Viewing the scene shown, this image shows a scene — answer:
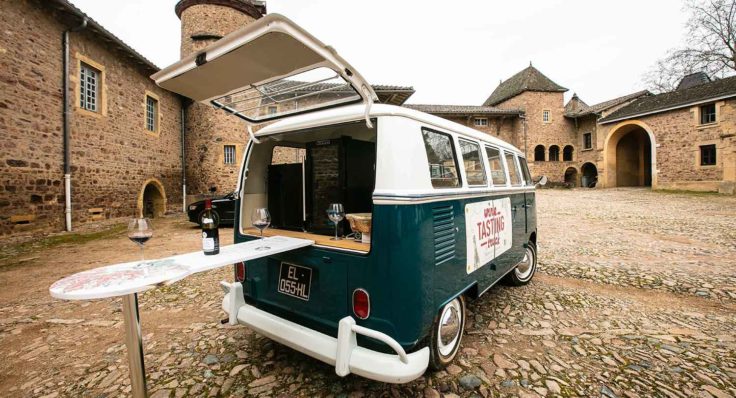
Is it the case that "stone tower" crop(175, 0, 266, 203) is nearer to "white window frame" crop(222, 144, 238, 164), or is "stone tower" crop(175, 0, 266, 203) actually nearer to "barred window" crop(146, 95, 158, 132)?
"white window frame" crop(222, 144, 238, 164)

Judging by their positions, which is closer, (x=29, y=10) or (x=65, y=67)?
(x=29, y=10)

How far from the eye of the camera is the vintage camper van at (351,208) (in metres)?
1.84

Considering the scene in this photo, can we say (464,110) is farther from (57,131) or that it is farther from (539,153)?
(57,131)

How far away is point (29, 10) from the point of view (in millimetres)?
8258

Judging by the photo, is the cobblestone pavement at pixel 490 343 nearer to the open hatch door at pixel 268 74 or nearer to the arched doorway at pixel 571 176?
the open hatch door at pixel 268 74

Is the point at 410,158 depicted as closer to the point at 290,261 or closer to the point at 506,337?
the point at 290,261

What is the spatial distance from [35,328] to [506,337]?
199 inches

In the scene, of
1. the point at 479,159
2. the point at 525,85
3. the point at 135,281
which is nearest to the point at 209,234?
the point at 135,281

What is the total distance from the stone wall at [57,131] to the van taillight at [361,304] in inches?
430

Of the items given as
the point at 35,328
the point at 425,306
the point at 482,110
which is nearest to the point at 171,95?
the point at 35,328

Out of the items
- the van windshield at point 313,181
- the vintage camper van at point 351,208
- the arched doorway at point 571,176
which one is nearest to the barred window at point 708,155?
the arched doorway at point 571,176

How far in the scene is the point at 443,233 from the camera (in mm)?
2164

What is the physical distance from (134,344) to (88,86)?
13145 millimetres

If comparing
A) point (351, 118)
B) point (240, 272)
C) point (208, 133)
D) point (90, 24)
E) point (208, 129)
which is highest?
point (90, 24)
